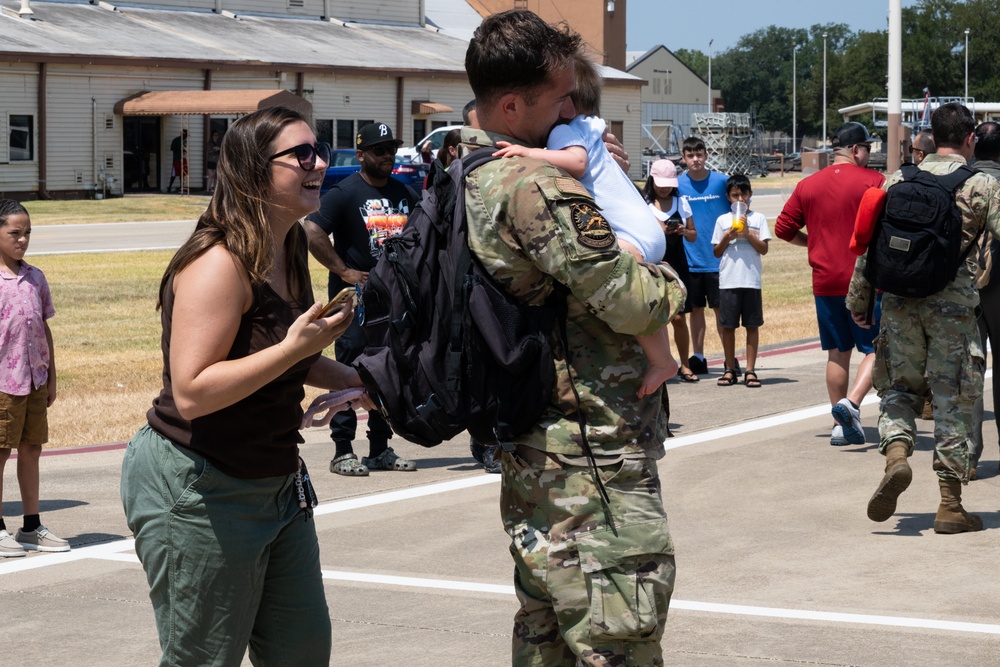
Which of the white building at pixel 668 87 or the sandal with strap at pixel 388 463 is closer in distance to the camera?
the sandal with strap at pixel 388 463

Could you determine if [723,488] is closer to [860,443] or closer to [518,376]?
[860,443]

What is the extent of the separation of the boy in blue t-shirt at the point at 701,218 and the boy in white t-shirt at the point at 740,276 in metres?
0.19

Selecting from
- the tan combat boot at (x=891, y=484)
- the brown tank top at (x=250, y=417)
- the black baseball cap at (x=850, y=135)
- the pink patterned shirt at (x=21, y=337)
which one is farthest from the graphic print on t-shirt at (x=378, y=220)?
the brown tank top at (x=250, y=417)

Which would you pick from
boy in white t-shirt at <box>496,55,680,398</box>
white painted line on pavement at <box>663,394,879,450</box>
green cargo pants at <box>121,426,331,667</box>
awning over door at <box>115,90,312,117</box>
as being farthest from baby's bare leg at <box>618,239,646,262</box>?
awning over door at <box>115,90,312,117</box>

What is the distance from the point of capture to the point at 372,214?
891 cm

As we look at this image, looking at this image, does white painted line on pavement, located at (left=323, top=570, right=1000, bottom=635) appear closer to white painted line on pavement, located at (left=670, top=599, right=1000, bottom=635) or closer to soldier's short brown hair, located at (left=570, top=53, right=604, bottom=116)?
white painted line on pavement, located at (left=670, top=599, right=1000, bottom=635)

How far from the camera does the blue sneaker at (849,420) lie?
9578 millimetres

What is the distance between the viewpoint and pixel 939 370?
7.25 metres

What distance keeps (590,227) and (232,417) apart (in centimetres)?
112

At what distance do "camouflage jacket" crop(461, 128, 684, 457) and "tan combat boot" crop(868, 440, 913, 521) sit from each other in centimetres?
382

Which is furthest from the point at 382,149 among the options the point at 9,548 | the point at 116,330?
the point at 116,330

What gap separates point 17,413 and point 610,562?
15.2 ft

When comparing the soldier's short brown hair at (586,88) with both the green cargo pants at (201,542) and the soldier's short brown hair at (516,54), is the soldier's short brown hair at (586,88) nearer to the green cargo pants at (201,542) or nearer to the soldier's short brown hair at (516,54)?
the soldier's short brown hair at (516,54)

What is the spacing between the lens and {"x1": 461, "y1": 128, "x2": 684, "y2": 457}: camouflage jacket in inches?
132
